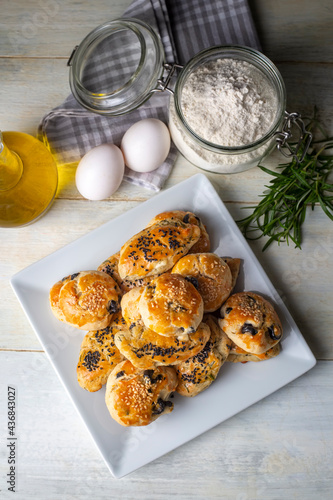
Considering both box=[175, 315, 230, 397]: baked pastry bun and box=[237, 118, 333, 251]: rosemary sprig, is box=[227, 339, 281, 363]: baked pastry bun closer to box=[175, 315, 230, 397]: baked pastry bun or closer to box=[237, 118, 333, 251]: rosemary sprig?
box=[175, 315, 230, 397]: baked pastry bun

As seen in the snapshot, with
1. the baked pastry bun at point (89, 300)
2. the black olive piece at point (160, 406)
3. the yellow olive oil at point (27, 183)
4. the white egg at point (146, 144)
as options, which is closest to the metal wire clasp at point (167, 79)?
the white egg at point (146, 144)

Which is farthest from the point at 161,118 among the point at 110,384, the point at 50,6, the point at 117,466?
the point at 117,466

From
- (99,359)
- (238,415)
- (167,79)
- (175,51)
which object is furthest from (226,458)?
(175,51)

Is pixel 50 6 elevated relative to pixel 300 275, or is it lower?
elevated

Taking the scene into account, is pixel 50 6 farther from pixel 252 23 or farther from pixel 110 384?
pixel 110 384

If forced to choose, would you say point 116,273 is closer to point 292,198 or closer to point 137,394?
point 137,394

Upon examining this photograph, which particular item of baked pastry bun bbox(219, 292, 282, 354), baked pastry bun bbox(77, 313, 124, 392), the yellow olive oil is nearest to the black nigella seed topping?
baked pastry bun bbox(77, 313, 124, 392)

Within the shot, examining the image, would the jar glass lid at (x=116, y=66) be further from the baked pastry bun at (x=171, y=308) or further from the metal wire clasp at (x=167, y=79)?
the baked pastry bun at (x=171, y=308)
